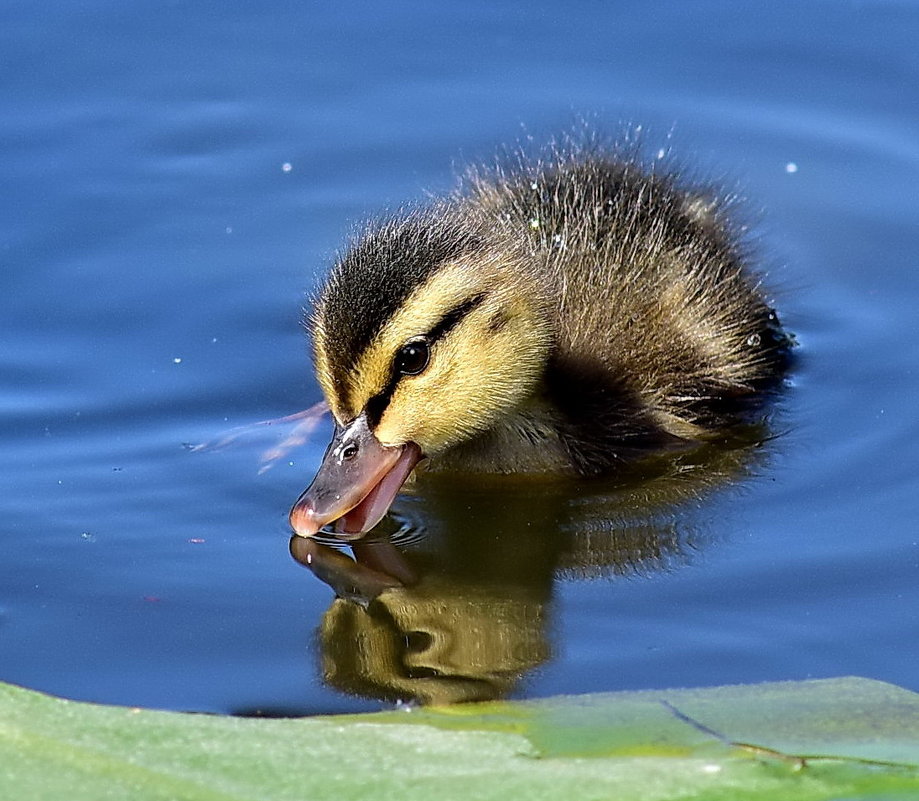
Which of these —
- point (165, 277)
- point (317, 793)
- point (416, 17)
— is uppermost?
point (416, 17)

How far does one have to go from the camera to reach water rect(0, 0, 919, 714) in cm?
426

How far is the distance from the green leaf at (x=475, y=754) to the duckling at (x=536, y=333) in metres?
1.30

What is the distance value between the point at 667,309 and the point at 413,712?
2.31m

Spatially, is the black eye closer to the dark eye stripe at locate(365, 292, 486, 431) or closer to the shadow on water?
the dark eye stripe at locate(365, 292, 486, 431)

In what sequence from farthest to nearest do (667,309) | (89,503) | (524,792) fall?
(667,309), (89,503), (524,792)

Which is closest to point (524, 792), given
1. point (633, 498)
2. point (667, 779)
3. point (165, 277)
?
point (667, 779)

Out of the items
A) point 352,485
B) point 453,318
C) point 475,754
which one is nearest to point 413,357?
point 453,318

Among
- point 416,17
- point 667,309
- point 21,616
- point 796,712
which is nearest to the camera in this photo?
point 796,712

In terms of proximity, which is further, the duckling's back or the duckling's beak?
the duckling's back

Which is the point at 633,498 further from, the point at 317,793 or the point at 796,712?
the point at 317,793

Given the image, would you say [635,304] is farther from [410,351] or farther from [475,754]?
[475,754]

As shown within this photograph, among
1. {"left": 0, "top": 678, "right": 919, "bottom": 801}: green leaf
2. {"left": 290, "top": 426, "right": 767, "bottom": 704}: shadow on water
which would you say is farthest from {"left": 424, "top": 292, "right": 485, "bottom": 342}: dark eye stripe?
{"left": 0, "top": 678, "right": 919, "bottom": 801}: green leaf

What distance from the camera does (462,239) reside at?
514 cm

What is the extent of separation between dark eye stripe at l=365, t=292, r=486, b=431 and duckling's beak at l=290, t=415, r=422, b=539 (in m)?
0.03
